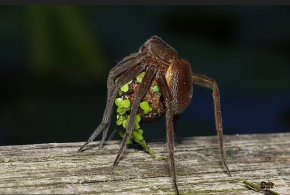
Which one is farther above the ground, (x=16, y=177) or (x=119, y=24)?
(x=119, y=24)

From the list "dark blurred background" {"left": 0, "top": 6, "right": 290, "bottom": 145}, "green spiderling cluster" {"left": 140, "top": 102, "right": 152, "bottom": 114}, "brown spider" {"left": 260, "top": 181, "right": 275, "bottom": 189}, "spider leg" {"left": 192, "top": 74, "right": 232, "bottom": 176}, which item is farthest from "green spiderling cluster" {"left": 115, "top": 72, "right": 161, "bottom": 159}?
"dark blurred background" {"left": 0, "top": 6, "right": 290, "bottom": 145}

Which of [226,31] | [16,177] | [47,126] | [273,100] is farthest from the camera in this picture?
[226,31]

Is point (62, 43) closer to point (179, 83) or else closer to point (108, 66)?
point (108, 66)

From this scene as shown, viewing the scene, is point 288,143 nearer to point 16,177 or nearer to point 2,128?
point 16,177

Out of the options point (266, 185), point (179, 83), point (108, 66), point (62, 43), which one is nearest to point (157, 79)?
point (179, 83)

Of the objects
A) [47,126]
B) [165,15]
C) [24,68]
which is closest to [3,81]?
[24,68]

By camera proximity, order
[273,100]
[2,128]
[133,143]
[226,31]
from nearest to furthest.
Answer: [133,143], [2,128], [273,100], [226,31]
